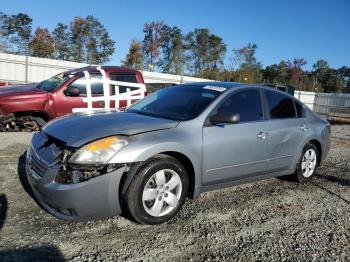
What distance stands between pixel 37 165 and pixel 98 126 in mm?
736

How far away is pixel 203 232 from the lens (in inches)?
151

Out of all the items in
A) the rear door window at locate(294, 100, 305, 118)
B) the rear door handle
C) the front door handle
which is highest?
the rear door window at locate(294, 100, 305, 118)

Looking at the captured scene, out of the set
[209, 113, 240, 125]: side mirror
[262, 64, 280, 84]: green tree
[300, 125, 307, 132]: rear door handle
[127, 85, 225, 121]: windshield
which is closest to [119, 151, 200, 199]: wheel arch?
[127, 85, 225, 121]: windshield

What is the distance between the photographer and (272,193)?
5402 mm

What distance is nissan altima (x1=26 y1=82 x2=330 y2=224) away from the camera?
3576 mm

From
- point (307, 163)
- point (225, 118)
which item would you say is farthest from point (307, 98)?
point (225, 118)

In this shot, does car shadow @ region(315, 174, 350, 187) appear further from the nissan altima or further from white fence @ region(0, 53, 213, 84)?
white fence @ region(0, 53, 213, 84)

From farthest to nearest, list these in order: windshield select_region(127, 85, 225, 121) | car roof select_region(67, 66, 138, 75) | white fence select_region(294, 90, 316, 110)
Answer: white fence select_region(294, 90, 316, 110), car roof select_region(67, 66, 138, 75), windshield select_region(127, 85, 225, 121)

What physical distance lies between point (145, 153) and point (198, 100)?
1327 mm

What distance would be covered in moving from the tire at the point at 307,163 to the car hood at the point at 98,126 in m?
2.61

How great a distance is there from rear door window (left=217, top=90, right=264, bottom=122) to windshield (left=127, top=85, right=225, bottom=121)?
0.18 m

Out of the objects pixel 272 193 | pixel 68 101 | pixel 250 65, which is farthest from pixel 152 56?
pixel 272 193

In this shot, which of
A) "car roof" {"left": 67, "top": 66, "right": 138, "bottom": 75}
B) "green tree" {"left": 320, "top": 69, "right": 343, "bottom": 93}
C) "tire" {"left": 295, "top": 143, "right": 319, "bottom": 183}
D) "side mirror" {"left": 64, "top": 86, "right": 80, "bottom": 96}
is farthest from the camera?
"green tree" {"left": 320, "top": 69, "right": 343, "bottom": 93}

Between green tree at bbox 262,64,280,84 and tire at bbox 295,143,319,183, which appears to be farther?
green tree at bbox 262,64,280,84
